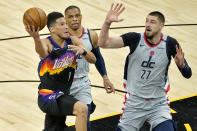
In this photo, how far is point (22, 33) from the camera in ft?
43.1

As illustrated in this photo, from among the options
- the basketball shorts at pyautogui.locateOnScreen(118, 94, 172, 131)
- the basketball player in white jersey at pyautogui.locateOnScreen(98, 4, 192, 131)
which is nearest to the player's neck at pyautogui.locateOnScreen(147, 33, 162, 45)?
the basketball player in white jersey at pyautogui.locateOnScreen(98, 4, 192, 131)

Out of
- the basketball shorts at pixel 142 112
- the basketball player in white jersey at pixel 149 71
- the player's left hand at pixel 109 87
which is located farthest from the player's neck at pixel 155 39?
the player's left hand at pixel 109 87

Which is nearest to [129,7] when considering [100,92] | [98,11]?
[98,11]

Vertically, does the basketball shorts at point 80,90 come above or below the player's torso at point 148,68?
below

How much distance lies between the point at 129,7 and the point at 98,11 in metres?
1.06

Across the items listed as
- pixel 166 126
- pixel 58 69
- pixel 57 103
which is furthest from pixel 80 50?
pixel 166 126

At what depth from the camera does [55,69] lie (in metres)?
7.57

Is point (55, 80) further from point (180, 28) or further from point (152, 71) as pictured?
point (180, 28)

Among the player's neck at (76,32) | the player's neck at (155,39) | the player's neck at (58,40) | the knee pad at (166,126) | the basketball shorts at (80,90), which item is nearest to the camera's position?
the player's neck at (58,40)

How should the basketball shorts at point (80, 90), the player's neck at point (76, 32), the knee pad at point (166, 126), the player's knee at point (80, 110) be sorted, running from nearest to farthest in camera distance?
the player's knee at point (80, 110) → the knee pad at point (166, 126) → the basketball shorts at point (80, 90) → the player's neck at point (76, 32)

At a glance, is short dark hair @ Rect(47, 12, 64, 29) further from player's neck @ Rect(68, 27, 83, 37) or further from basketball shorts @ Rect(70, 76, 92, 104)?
basketball shorts @ Rect(70, 76, 92, 104)

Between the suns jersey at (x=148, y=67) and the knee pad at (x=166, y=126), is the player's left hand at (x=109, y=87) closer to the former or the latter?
the suns jersey at (x=148, y=67)

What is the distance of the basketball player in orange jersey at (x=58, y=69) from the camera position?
741 cm

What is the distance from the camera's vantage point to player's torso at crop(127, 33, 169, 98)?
7.84 m
